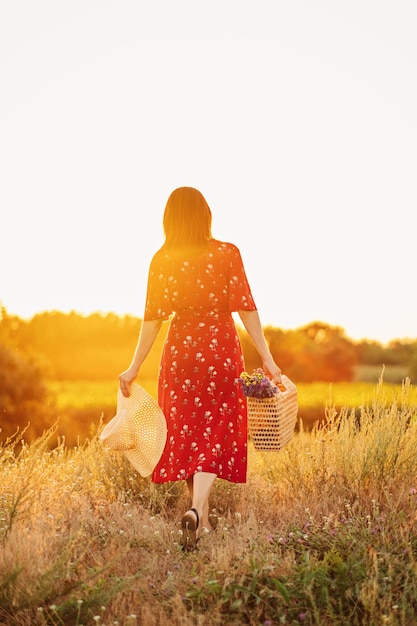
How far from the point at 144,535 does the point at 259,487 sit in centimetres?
141

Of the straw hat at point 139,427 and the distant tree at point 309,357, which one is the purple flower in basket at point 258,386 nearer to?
the straw hat at point 139,427

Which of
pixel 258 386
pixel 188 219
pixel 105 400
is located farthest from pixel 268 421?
pixel 105 400

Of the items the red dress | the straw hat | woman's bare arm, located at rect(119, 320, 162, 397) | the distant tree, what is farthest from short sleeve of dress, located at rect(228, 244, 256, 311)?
the distant tree

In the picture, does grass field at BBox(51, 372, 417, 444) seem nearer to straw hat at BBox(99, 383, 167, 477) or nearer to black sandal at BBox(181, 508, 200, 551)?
straw hat at BBox(99, 383, 167, 477)

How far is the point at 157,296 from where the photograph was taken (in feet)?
17.0

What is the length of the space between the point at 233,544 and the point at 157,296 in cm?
171

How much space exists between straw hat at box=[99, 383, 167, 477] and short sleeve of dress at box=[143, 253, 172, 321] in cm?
52

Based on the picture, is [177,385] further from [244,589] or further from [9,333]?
[9,333]

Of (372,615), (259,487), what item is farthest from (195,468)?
(372,615)

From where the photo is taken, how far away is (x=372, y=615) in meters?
3.34

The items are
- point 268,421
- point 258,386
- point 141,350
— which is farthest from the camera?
point 141,350

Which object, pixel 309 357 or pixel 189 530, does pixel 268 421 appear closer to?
pixel 189 530

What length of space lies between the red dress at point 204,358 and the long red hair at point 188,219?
0.09 m

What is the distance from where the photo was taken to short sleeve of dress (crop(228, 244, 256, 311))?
503 cm
